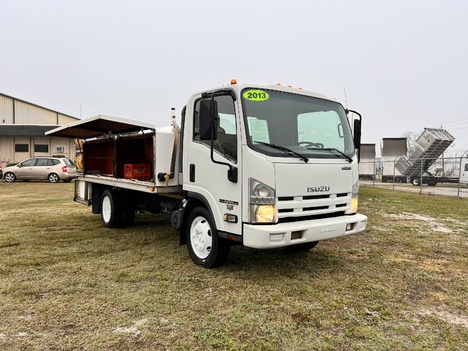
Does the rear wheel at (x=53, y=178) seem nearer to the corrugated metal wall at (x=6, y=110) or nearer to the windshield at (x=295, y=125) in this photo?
the windshield at (x=295, y=125)

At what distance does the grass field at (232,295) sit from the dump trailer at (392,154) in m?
20.1

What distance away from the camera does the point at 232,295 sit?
3.79 meters

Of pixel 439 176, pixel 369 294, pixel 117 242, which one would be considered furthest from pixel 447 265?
pixel 439 176

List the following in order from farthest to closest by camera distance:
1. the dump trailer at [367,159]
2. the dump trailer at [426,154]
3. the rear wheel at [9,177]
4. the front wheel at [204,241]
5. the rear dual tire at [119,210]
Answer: the dump trailer at [367,159]
the dump trailer at [426,154]
the rear wheel at [9,177]
the rear dual tire at [119,210]
the front wheel at [204,241]

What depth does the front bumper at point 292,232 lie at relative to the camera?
3.77m

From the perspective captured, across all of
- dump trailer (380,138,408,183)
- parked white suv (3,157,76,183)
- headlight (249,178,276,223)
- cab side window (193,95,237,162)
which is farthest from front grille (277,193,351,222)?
dump trailer (380,138,408,183)

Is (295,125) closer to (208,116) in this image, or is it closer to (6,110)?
(208,116)

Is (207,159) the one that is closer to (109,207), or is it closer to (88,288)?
(88,288)

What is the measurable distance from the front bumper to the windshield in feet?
2.63

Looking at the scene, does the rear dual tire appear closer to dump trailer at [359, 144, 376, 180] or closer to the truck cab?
the truck cab

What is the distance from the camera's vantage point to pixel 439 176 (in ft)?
80.7

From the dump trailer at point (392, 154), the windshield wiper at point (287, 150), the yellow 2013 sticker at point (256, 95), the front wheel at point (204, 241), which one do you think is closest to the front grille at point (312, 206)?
the windshield wiper at point (287, 150)

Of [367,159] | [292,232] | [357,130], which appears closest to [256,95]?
[292,232]

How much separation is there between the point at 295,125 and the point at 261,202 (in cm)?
114
